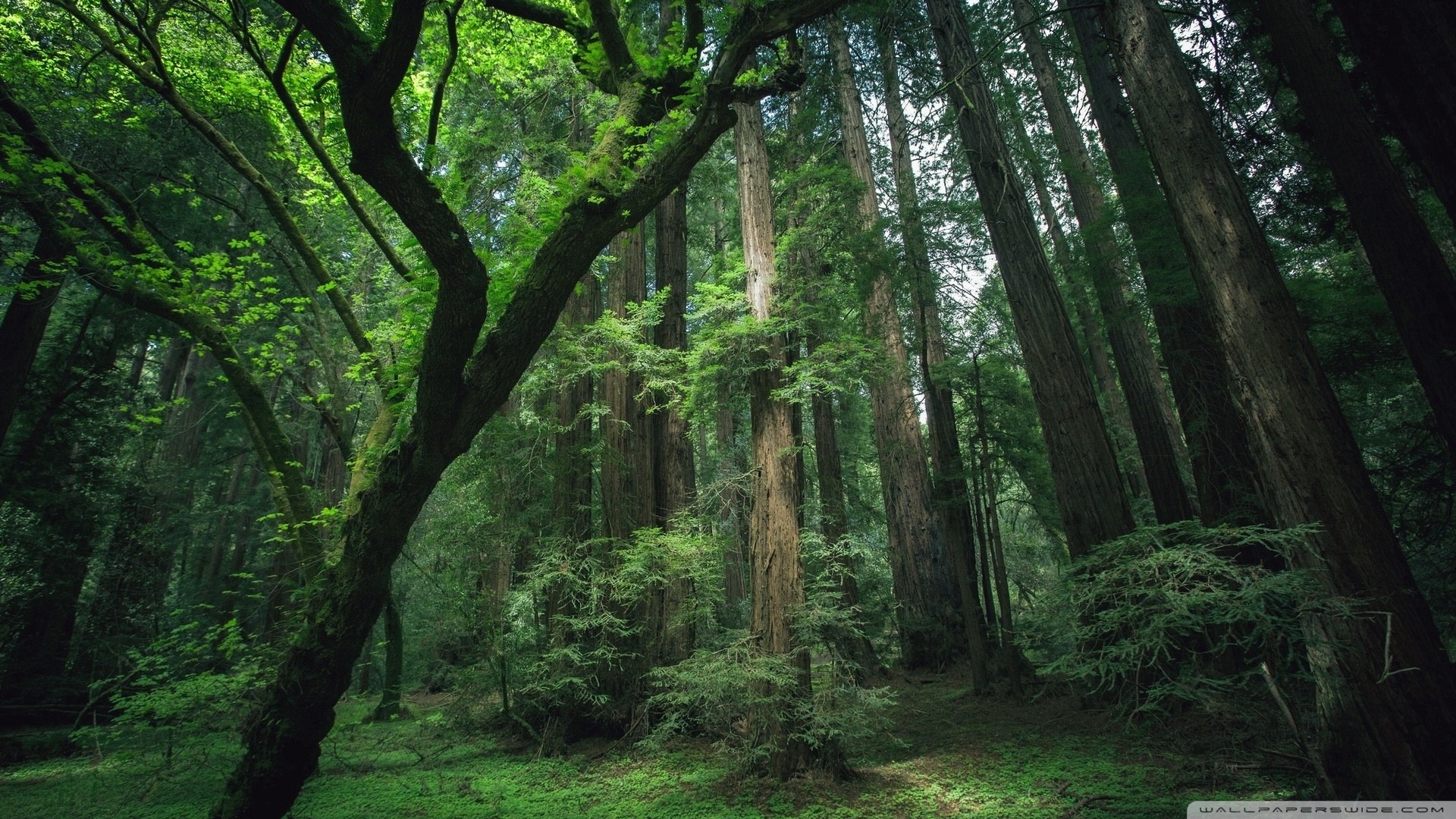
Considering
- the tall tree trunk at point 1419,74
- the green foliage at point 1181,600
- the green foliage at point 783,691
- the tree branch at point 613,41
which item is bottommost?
the green foliage at point 783,691

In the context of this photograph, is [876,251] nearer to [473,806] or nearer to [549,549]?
[549,549]

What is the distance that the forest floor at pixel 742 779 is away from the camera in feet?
13.2

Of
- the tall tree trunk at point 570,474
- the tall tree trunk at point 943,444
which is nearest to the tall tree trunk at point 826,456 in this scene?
the tall tree trunk at point 943,444

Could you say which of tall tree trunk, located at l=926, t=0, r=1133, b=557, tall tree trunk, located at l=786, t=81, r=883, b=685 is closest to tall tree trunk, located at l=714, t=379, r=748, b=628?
tall tree trunk, located at l=786, t=81, r=883, b=685

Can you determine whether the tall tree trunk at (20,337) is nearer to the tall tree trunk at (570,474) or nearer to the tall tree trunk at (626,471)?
the tall tree trunk at (570,474)

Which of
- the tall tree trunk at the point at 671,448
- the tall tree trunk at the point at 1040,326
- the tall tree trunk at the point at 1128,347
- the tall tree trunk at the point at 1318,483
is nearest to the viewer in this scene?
the tall tree trunk at the point at 1318,483

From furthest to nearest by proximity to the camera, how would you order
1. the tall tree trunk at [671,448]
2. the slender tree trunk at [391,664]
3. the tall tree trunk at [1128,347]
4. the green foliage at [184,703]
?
the slender tree trunk at [391,664] → the tall tree trunk at [671,448] → the tall tree trunk at [1128,347] → the green foliage at [184,703]

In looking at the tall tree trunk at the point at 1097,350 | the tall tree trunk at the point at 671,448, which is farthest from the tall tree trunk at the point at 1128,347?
the tall tree trunk at the point at 671,448

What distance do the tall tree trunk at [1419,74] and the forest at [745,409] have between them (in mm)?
20

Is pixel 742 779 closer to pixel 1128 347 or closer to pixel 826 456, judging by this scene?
pixel 826 456

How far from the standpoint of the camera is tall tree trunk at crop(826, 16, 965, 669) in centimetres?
885

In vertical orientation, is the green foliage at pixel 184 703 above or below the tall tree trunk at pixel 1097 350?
below

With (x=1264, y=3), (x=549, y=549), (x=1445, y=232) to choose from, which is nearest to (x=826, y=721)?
(x=549, y=549)

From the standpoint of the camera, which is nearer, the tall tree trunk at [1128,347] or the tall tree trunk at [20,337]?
the tall tree trunk at [1128,347]
